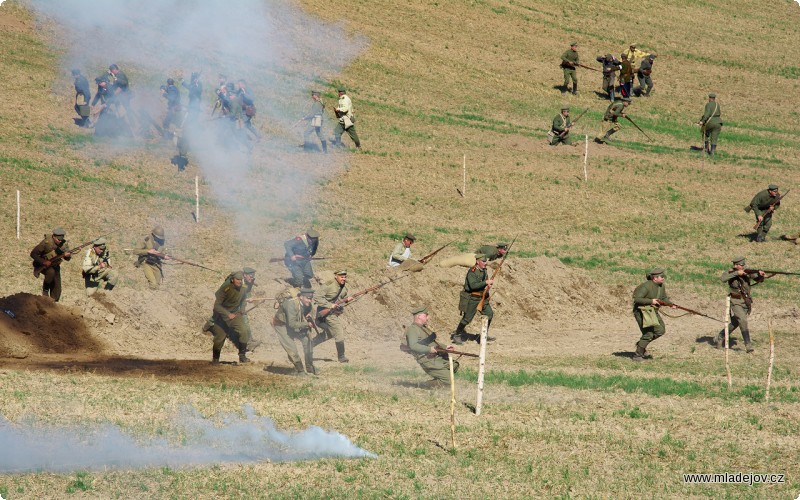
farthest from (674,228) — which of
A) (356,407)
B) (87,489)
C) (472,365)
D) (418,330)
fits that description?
(87,489)

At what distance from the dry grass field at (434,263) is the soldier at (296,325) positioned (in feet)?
1.64

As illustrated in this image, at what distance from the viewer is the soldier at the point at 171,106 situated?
127 ft

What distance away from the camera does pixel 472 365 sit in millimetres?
24234

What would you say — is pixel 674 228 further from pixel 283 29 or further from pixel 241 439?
pixel 241 439

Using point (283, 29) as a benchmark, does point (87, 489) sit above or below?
below

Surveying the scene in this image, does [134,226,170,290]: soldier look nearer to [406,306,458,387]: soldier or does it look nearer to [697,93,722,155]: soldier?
[406,306,458,387]: soldier

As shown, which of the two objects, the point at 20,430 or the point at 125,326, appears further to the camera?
the point at 125,326

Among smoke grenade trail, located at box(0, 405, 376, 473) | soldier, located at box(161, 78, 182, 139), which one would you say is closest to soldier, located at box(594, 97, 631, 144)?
soldier, located at box(161, 78, 182, 139)

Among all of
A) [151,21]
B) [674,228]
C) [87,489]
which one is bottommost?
[87,489]

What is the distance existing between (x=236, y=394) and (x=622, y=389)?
7.41 meters

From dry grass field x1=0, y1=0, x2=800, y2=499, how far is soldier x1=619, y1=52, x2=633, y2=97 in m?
1.30

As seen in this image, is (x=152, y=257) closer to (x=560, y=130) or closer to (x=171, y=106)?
(x=171, y=106)

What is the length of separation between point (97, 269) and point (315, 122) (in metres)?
14.9

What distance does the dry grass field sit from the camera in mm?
16984
